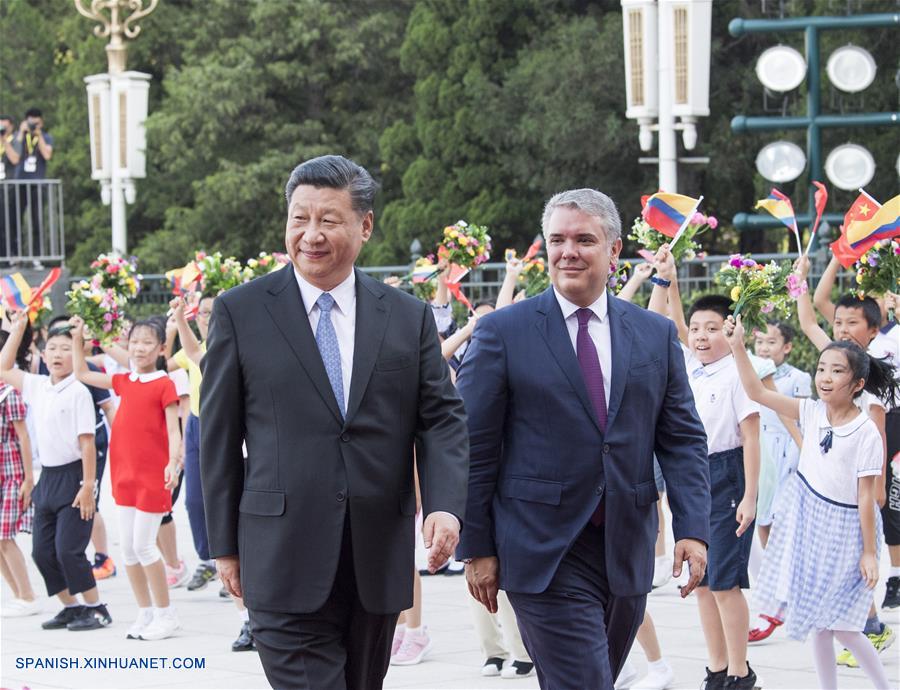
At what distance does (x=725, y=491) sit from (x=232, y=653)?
118 inches

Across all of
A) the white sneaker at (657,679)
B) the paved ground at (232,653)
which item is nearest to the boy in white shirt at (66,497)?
the paved ground at (232,653)

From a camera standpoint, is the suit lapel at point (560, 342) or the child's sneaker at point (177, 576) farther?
the child's sneaker at point (177, 576)

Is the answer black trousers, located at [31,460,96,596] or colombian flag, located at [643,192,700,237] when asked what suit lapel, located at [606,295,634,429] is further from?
black trousers, located at [31,460,96,596]

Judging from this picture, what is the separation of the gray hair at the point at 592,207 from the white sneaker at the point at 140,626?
15.8ft

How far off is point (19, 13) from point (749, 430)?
83.5ft

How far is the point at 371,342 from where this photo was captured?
4793 millimetres

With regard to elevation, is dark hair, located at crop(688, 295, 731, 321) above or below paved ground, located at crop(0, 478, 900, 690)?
above

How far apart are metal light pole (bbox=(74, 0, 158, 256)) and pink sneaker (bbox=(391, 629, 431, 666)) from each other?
13582 millimetres

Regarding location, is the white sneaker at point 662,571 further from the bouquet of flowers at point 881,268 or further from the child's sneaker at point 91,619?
the child's sneaker at point 91,619

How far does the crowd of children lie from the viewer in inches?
278

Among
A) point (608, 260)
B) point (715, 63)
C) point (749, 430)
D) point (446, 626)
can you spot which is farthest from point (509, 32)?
point (608, 260)

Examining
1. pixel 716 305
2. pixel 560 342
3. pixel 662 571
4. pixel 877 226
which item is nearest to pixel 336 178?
pixel 560 342

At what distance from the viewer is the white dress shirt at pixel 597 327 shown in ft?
17.1


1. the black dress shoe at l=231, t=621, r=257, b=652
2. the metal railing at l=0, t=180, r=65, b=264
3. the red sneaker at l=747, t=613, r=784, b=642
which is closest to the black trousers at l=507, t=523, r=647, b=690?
the red sneaker at l=747, t=613, r=784, b=642
